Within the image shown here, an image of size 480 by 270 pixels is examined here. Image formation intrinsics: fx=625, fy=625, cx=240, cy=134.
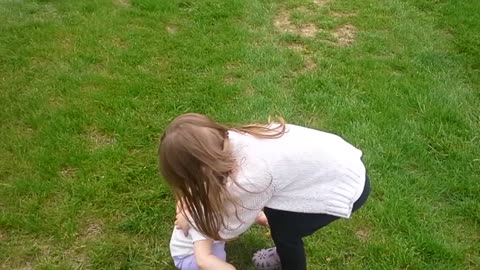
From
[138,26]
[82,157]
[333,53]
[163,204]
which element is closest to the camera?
[163,204]

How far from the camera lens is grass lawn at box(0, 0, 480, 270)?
2938mm

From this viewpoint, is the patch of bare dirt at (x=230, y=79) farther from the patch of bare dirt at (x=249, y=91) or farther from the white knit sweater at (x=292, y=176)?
the white knit sweater at (x=292, y=176)

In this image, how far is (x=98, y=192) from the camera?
318 centimetres

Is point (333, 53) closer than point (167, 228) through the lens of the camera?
No

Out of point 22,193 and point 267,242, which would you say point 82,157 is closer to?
point 22,193

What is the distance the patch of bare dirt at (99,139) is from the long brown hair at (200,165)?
4.64 ft

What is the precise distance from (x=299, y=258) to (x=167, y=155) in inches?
29.4

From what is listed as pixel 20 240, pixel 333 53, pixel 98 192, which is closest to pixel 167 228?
pixel 98 192

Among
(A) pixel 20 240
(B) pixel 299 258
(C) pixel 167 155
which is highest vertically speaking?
(C) pixel 167 155

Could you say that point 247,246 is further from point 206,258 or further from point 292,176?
point 292,176

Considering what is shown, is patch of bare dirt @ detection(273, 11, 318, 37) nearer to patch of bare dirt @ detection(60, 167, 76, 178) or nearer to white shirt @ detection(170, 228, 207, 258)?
patch of bare dirt @ detection(60, 167, 76, 178)

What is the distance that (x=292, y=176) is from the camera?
7.45 feet

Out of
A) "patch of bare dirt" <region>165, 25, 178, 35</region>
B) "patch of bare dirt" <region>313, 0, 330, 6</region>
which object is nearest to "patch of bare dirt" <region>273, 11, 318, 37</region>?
"patch of bare dirt" <region>313, 0, 330, 6</region>

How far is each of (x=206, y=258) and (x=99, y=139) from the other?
1.46 metres
